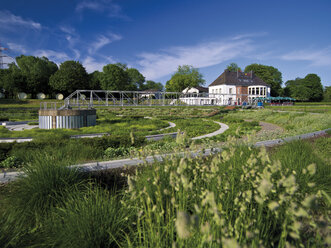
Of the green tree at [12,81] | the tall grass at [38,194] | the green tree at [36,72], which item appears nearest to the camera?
the tall grass at [38,194]

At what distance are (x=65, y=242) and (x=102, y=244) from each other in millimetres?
438

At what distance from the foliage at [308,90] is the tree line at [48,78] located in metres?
58.8

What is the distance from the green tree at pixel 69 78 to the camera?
192 feet

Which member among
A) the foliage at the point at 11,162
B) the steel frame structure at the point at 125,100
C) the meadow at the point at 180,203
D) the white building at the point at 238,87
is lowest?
the foliage at the point at 11,162

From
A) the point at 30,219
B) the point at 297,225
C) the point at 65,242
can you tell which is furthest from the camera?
the point at 30,219

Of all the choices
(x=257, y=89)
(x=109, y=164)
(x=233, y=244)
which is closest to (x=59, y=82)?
(x=257, y=89)

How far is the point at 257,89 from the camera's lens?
64.1 meters

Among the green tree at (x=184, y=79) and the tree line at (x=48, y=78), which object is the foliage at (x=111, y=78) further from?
the green tree at (x=184, y=79)

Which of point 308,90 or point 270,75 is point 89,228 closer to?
point 270,75

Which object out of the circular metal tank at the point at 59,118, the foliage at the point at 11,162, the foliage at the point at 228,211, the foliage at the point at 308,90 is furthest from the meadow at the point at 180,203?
the foliage at the point at 308,90

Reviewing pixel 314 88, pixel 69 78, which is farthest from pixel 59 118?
pixel 314 88

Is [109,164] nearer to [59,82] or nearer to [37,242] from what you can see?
[37,242]

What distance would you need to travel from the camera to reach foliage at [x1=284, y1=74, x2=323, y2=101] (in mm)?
73875

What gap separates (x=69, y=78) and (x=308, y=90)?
78253 millimetres
